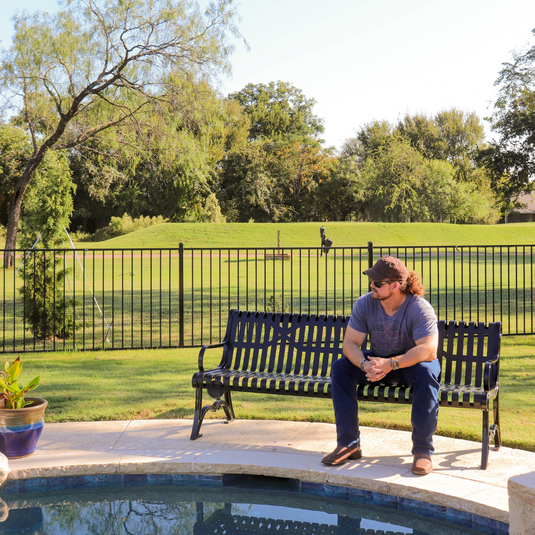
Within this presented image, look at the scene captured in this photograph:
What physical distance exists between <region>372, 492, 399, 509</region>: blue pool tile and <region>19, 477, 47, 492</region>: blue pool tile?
2.10 meters

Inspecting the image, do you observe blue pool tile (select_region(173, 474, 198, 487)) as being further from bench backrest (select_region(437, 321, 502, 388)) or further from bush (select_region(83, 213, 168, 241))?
bush (select_region(83, 213, 168, 241))

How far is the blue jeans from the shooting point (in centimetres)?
396

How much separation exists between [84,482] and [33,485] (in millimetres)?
318

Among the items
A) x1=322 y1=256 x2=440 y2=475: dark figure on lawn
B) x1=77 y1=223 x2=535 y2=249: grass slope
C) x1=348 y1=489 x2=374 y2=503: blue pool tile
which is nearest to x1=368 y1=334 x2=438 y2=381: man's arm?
x1=322 y1=256 x2=440 y2=475: dark figure on lawn

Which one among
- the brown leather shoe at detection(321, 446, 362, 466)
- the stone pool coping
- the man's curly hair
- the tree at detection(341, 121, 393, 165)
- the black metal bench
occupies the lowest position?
the stone pool coping

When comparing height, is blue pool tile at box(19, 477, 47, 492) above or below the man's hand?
below

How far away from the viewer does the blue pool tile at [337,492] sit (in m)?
3.88

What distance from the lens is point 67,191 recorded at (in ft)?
32.4

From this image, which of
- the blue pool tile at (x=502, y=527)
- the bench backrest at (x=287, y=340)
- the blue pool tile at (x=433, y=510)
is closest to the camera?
the blue pool tile at (x=502, y=527)

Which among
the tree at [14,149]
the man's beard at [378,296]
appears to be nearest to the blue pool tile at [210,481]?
the man's beard at [378,296]

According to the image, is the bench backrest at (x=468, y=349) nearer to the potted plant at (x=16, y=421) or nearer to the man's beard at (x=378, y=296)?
the man's beard at (x=378, y=296)

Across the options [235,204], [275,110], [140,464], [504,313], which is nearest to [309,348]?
[140,464]

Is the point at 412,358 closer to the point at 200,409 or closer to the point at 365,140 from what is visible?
the point at 200,409

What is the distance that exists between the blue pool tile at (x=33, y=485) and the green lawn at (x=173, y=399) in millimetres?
1348
